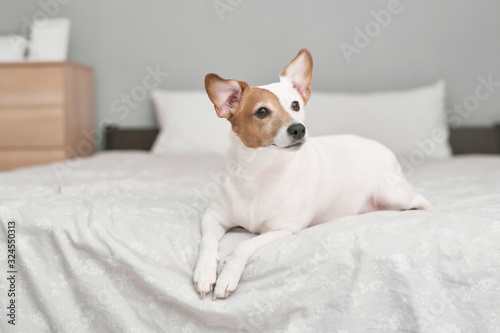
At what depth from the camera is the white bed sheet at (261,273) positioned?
3.12ft

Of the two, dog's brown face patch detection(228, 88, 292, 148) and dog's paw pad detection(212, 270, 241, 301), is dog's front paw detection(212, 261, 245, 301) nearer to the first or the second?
dog's paw pad detection(212, 270, 241, 301)

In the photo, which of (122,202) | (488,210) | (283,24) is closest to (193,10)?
(283,24)

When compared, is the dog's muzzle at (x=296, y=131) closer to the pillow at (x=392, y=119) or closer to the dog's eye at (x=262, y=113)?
the dog's eye at (x=262, y=113)

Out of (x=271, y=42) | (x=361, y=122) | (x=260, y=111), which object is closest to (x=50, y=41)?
(x=271, y=42)

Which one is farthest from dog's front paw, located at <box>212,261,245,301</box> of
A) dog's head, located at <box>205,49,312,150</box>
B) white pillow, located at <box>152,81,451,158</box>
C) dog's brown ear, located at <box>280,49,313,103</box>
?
white pillow, located at <box>152,81,451,158</box>

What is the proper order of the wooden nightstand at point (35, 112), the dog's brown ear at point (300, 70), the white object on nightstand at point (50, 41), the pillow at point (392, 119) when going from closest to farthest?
the dog's brown ear at point (300, 70) < the pillow at point (392, 119) < the wooden nightstand at point (35, 112) < the white object on nightstand at point (50, 41)

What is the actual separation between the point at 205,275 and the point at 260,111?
437 mm

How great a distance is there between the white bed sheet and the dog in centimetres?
5

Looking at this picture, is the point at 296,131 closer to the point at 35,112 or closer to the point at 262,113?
the point at 262,113

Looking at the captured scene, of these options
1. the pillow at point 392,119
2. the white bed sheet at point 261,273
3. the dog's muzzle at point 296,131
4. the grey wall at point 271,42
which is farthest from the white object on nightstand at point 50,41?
the dog's muzzle at point 296,131

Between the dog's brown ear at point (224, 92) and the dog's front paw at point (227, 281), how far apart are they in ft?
1.34

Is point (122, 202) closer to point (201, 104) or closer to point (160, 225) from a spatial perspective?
point (160, 225)

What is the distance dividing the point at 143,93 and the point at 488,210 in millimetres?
2780

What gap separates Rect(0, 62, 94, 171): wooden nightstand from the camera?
301 cm
